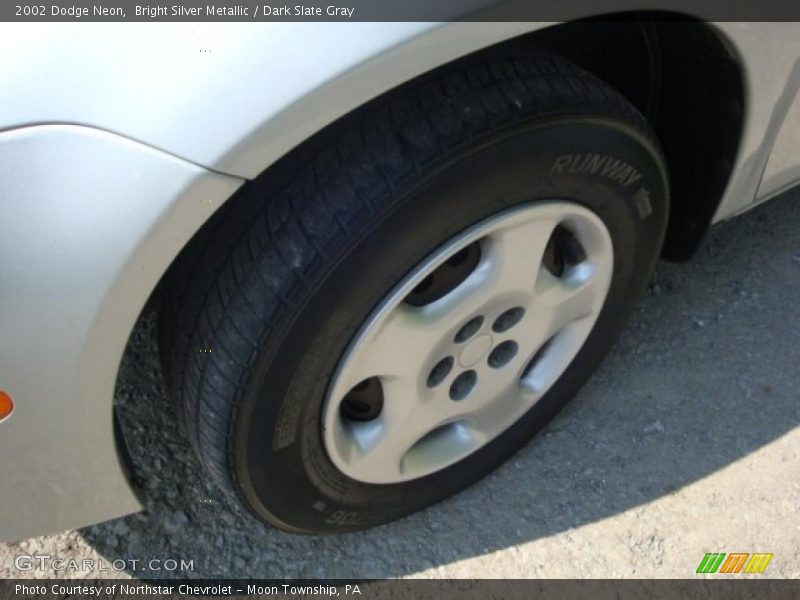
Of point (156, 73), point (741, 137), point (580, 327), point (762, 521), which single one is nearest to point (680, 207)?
point (741, 137)

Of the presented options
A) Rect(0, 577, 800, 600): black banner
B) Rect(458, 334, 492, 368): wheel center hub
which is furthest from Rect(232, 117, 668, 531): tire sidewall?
Rect(458, 334, 492, 368): wheel center hub

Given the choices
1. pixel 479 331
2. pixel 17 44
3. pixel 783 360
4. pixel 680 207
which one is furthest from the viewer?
pixel 783 360

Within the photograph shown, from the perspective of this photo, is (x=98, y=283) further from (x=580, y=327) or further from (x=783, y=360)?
(x=783, y=360)

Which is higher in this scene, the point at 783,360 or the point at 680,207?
the point at 680,207

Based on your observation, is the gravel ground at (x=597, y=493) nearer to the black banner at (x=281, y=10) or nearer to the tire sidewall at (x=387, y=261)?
the tire sidewall at (x=387, y=261)

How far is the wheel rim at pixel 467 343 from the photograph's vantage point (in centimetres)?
153

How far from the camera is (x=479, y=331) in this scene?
1682mm

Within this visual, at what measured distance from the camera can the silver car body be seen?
43.8 inches

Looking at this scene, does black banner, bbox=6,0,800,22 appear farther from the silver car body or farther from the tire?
the tire

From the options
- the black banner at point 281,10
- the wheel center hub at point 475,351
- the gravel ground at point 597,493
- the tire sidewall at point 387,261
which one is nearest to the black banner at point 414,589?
the gravel ground at point 597,493

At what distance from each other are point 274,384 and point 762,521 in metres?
1.21

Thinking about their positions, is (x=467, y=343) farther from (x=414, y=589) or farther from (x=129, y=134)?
(x=129, y=134)

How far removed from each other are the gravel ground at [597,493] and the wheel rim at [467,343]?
0.75ft

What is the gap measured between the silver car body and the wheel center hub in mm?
619
